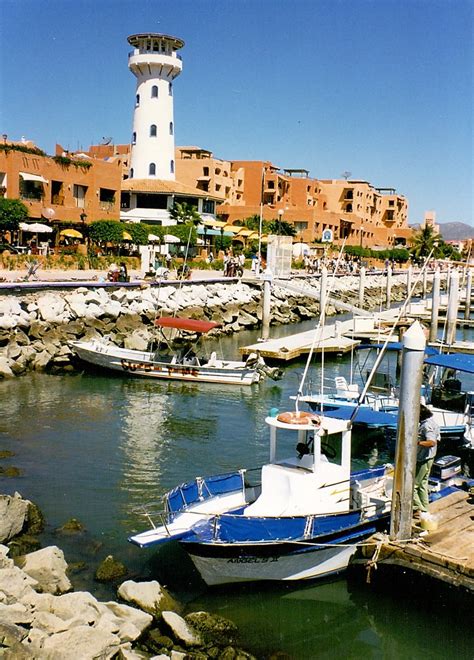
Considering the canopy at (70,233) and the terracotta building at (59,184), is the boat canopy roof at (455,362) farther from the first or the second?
the terracotta building at (59,184)

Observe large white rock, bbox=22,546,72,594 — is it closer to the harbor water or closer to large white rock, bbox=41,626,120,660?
the harbor water

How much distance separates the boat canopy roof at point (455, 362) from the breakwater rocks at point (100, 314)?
16.3m

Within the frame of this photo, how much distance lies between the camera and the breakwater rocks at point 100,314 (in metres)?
30.5

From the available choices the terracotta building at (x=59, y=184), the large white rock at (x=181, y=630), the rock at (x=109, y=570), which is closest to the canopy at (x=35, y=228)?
the terracotta building at (x=59, y=184)

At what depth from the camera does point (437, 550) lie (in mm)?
11641

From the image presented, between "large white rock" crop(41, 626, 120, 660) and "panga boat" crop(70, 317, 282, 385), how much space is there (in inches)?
741

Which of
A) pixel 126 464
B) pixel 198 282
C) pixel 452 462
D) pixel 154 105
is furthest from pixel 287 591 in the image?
pixel 154 105

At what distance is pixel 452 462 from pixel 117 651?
29.8 feet

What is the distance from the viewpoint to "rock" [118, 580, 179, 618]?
11.3 meters

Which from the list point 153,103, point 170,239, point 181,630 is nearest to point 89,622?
point 181,630

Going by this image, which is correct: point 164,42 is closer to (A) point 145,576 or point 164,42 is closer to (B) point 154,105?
(B) point 154,105

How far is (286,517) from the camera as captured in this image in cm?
1223

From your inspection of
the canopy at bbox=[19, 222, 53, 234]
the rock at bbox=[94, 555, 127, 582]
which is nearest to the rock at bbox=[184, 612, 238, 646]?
the rock at bbox=[94, 555, 127, 582]

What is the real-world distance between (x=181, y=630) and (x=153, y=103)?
6674cm
